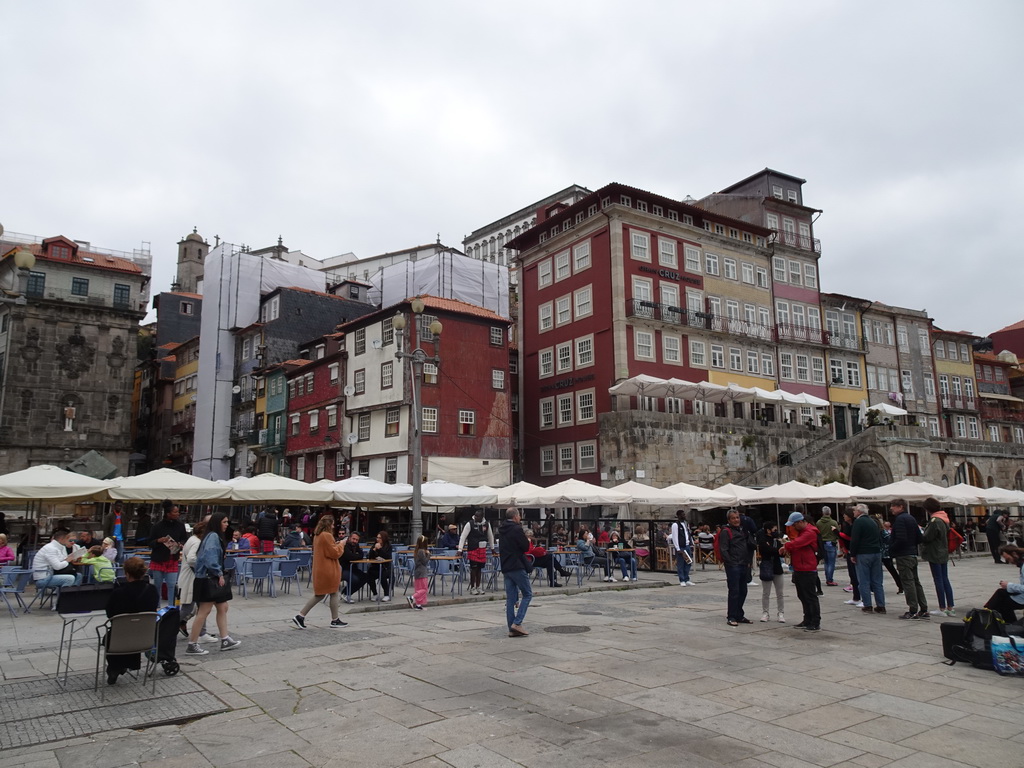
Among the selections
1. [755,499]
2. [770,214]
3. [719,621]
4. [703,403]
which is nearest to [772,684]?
[719,621]

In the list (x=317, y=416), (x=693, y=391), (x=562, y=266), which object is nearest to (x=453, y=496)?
(x=693, y=391)

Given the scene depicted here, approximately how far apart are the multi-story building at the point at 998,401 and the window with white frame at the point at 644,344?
Result: 1300 inches

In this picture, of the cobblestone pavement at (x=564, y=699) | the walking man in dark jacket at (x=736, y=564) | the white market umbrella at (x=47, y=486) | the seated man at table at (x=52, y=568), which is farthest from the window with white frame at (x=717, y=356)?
the seated man at table at (x=52, y=568)

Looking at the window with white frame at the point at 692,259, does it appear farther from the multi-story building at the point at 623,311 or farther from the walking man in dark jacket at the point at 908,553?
the walking man in dark jacket at the point at 908,553

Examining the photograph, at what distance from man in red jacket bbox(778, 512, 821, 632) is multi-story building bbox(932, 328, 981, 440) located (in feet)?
160

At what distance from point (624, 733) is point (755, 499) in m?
20.0

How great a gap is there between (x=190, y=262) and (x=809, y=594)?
91.5m

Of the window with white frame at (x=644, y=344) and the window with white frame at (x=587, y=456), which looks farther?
the window with white frame at (x=644, y=344)

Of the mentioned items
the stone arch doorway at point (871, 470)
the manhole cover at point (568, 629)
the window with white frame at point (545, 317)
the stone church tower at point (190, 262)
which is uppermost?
the stone church tower at point (190, 262)

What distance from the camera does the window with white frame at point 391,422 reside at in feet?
118

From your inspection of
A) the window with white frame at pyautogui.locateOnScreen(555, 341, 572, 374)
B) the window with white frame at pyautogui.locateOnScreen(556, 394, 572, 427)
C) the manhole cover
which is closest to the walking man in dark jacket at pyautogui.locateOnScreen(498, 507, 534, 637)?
the manhole cover

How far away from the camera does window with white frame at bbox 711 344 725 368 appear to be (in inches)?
1571

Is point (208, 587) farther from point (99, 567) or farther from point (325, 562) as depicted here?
point (99, 567)

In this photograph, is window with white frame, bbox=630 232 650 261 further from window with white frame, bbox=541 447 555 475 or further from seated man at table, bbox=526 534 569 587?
seated man at table, bbox=526 534 569 587
